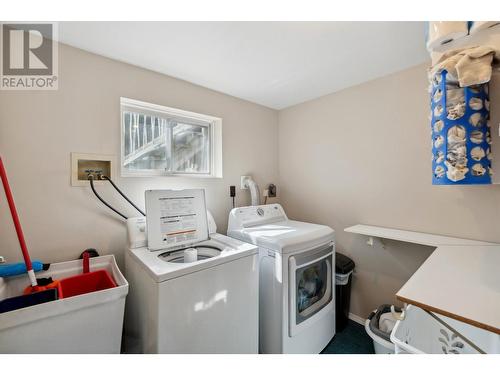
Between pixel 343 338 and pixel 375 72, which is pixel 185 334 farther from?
pixel 375 72

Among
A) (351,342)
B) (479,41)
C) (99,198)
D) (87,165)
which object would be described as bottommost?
(351,342)

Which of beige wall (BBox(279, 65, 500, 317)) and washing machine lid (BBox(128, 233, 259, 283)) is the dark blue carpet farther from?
washing machine lid (BBox(128, 233, 259, 283))

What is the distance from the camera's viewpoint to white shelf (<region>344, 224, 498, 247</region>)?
1.42m

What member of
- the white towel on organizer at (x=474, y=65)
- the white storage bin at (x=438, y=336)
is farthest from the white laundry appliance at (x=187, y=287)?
the white towel on organizer at (x=474, y=65)

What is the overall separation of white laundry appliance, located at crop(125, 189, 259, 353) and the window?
0.47 metres

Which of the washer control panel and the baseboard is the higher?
the washer control panel

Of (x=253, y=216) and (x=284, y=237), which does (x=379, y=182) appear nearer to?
(x=284, y=237)

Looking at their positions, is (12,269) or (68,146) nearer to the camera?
(12,269)

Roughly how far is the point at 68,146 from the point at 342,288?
2.49 metres

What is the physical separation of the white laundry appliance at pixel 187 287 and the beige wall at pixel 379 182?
1.17 meters

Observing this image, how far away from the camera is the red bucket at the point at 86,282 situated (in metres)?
1.26

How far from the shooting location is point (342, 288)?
1994mm

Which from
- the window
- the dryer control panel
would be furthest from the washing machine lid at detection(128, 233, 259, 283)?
the window

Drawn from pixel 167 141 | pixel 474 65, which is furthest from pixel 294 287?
pixel 167 141
